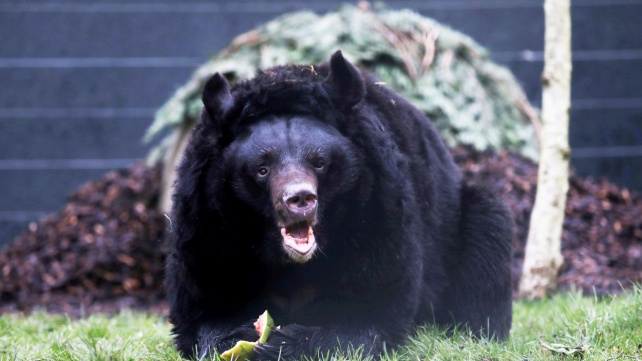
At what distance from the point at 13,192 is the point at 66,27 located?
88.4 inches

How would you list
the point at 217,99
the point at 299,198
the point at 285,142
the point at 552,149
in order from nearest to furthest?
the point at 299,198, the point at 285,142, the point at 217,99, the point at 552,149

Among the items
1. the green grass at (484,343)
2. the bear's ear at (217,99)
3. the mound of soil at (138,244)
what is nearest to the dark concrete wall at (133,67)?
the mound of soil at (138,244)

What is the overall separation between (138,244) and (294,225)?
5.56 metres

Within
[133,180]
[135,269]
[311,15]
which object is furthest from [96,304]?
[311,15]

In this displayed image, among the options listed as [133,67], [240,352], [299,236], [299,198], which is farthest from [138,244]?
[299,198]

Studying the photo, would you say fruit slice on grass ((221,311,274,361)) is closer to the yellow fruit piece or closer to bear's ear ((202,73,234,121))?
the yellow fruit piece

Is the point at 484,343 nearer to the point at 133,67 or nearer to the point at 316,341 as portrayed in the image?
the point at 316,341

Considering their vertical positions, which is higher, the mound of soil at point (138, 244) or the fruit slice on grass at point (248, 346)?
the fruit slice on grass at point (248, 346)

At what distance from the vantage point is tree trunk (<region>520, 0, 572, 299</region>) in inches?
253

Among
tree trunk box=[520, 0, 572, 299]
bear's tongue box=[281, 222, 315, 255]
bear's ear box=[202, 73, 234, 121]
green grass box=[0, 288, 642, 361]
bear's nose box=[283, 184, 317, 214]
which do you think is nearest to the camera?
bear's nose box=[283, 184, 317, 214]

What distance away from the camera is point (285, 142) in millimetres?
3979

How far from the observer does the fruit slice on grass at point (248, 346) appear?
12.8 feet

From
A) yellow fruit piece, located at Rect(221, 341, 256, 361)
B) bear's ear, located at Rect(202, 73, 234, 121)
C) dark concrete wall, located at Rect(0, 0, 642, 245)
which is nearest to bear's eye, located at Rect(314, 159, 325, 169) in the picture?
bear's ear, located at Rect(202, 73, 234, 121)

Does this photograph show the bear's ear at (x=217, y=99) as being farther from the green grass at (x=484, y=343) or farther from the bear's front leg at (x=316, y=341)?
the green grass at (x=484, y=343)
